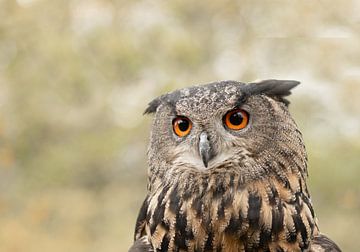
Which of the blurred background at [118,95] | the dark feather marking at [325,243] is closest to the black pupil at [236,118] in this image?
the dark feather marking at [325,243]

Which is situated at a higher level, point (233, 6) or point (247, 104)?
point (233, 6)

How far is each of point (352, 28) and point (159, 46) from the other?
1.81 metres

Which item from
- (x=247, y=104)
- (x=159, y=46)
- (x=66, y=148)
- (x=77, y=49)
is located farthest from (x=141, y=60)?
(x=247, y=104)

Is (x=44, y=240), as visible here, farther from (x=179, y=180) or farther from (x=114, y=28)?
(x=179, y=180)

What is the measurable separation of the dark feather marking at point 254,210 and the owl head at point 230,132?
0.07 metres

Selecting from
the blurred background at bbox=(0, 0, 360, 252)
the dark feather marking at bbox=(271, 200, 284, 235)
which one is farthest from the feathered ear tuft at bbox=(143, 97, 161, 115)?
the blurred background at bbox=(0, 0, 360, 252)

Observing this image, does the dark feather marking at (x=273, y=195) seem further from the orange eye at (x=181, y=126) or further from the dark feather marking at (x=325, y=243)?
the orange eye at (x=181, y=126)

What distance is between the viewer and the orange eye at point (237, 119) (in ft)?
5.71

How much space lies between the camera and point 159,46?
560cm

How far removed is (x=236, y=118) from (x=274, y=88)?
17 cm

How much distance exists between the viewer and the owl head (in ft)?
5.60

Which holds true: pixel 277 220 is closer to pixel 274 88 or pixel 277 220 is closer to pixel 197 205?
pixel 197 205

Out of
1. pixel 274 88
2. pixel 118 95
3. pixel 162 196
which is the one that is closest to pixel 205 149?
pixel 162 196

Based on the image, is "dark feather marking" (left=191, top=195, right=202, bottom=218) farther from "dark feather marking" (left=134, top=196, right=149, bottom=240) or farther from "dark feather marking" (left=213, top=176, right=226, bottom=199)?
"dark feather marking" (left=134, top=196, right=149, bottom=240)
